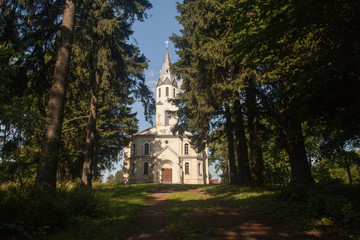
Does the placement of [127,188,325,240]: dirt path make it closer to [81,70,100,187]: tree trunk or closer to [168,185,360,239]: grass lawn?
[168,185,360,239]: grass lawn

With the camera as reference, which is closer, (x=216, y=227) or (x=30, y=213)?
(x=30, y=213)

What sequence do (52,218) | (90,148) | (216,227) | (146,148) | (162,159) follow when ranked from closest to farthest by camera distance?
(52,218), (216,227), (90,148), (162,159), (146,148)

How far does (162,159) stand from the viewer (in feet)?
123

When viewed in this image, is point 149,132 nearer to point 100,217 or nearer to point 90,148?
point 90,148

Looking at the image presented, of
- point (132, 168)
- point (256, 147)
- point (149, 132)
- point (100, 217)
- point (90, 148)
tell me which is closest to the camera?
point (100, 217)

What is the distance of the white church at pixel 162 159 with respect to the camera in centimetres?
3725

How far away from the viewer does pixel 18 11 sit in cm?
750

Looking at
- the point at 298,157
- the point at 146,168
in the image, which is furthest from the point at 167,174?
the point at 298,157

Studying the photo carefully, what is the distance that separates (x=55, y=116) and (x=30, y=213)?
3.31 meters

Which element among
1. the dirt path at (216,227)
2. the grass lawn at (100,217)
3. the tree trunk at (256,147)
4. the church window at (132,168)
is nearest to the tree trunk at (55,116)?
the grass lawn at (100,217)

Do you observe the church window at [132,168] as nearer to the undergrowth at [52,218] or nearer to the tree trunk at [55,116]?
the tree trunk at [55,116]

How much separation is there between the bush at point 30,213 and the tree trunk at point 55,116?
82cm

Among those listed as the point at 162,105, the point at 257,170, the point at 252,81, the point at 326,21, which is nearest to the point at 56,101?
the point at 326,21

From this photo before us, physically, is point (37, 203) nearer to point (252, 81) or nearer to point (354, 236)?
point (354, 236)
